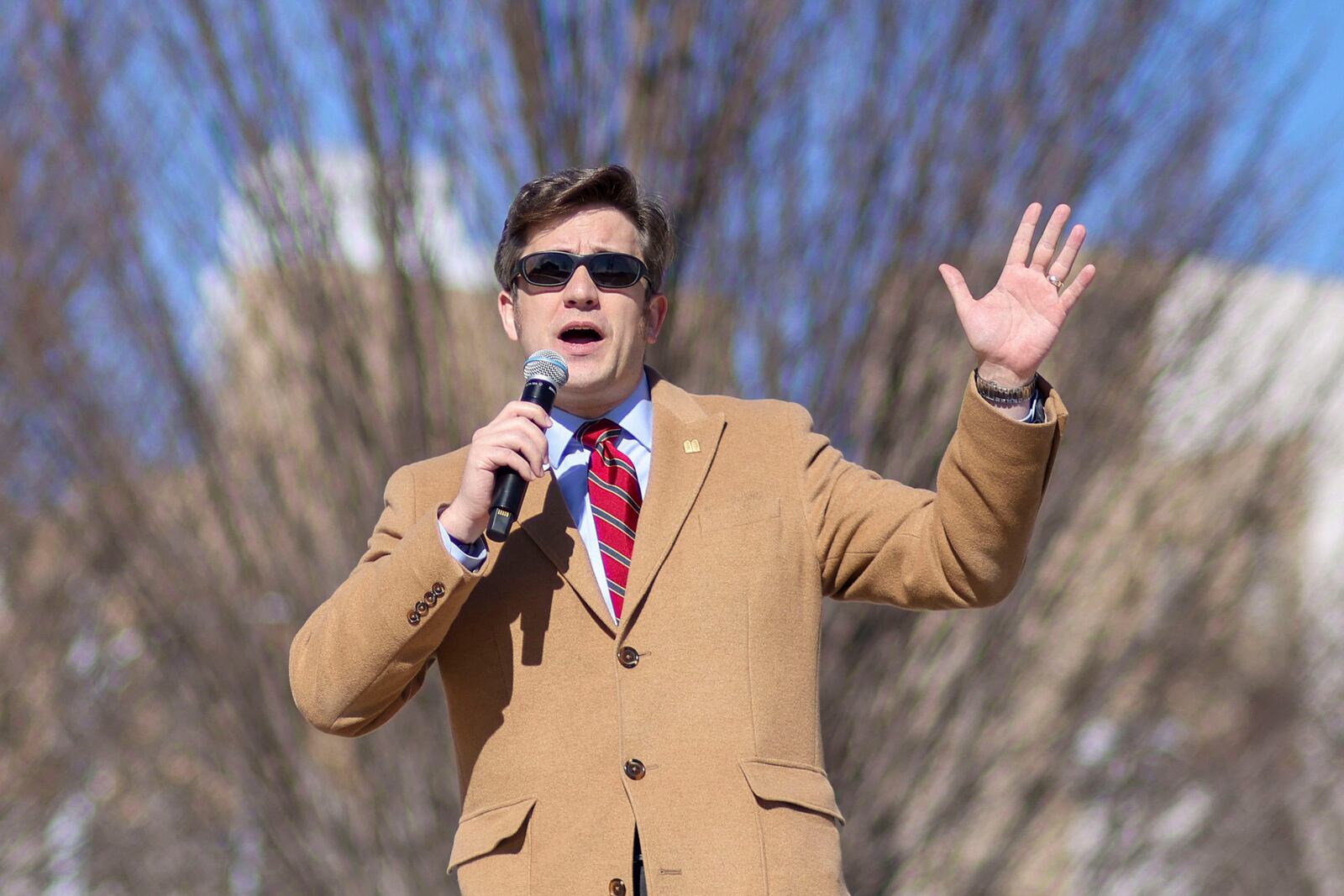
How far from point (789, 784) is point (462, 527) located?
576 mm

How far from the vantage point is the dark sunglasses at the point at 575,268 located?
2.48 metres

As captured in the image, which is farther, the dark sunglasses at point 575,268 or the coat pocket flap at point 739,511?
the dark sunglasses at point 575,268

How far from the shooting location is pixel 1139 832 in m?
7.09

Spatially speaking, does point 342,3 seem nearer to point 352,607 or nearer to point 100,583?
point 100,583

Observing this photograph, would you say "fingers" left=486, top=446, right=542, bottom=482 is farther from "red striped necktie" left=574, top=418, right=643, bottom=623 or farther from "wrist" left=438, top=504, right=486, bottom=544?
"red striped necktie" left=574, top=418, right=643, bottom=623

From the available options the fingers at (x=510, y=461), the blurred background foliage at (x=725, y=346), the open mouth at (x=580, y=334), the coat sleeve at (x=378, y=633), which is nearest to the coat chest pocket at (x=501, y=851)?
the coat sleeve at (x=378, y=633)

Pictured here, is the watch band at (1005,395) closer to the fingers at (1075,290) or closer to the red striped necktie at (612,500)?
the fingers at (1075,290)

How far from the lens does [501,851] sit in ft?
7.33

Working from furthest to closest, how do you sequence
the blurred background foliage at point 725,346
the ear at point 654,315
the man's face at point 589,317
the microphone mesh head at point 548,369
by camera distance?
the blurred background foliage at point 725,346, the ear at point 654,315, the man's face at point 589,317, the microphone mesh head at point 548,369

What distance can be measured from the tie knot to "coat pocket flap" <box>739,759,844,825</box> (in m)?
0.57

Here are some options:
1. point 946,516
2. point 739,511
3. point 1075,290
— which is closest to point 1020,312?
point 1075,290

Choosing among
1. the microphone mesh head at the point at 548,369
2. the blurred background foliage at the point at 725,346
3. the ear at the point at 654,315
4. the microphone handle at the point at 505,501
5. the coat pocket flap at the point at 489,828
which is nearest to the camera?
the microphone handle at the point at 505,501

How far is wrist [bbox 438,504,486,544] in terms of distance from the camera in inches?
86.2

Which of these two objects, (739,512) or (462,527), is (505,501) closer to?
(462,527)
